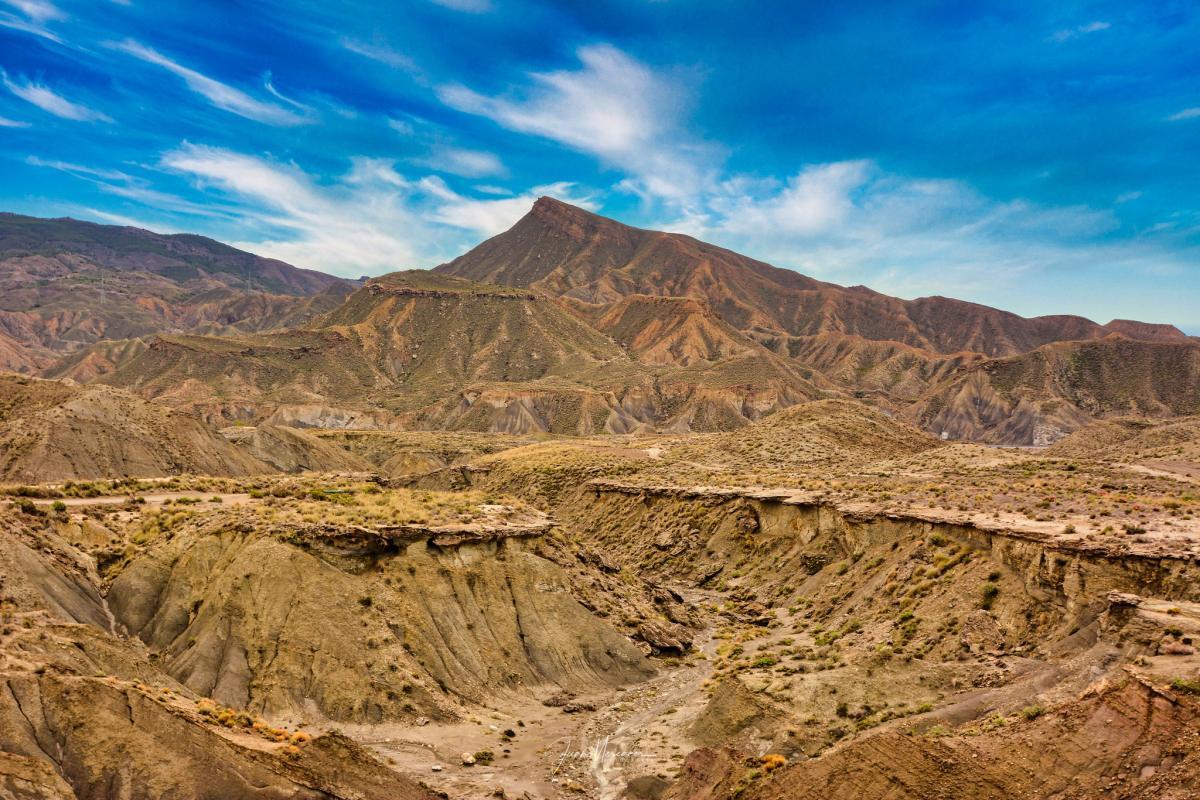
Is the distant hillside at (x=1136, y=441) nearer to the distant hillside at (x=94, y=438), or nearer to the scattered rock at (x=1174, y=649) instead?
the scattered rock at (x=1174, y=649)

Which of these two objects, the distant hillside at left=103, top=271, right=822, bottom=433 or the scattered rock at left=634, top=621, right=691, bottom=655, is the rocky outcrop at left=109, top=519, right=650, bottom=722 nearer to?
the scattered rock at left=634, top=621, right=691, bottom=655

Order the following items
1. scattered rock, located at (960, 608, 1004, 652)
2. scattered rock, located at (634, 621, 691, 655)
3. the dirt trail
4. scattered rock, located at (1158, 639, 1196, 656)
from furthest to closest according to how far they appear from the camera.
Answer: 1. scattered rock, located at (634, 621, 691, 655)
2. the dirt trail
3. scattered rock, located at (960, 608, 1004, 652)
4. scattered rock, located at (1158, 639, 1196, 656)

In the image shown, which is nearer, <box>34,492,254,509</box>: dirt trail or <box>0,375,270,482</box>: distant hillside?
<box>34,492,254,509</box>: dirt trail

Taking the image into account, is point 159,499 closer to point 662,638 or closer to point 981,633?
point 662,638

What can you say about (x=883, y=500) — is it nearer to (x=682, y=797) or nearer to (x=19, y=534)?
(x=682, y=797)

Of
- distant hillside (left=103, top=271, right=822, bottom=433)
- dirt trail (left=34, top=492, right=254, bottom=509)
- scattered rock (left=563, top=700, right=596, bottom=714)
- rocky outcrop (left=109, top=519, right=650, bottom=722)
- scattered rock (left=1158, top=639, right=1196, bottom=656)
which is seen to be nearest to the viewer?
scattered rock (left=1158, top=639, right=1196, bottom=656)

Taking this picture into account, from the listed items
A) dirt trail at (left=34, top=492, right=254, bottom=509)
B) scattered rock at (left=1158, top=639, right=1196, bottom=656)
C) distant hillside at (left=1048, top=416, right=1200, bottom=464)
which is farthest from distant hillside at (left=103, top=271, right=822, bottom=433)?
scattered rock at (left=1158, top=639, right=1196, bottom=656)

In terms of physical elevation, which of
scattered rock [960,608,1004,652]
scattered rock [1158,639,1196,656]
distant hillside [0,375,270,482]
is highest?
scattered rock [1158,639,1196,656]
